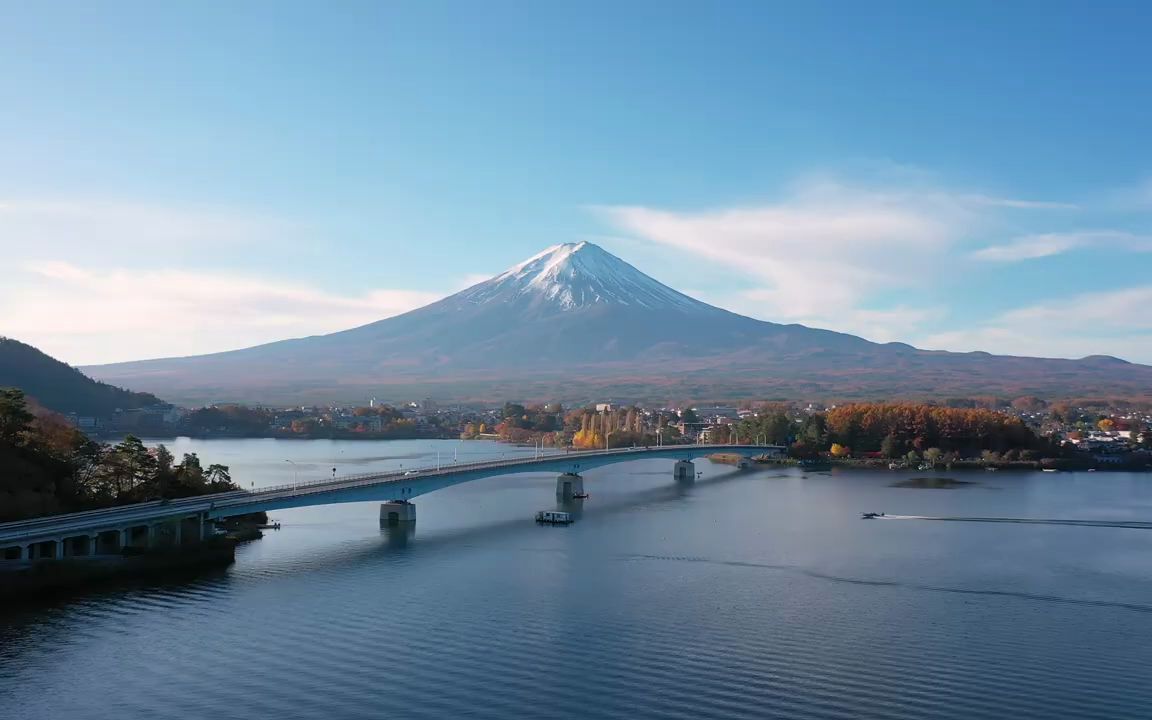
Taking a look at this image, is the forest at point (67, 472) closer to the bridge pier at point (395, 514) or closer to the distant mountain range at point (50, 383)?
the bridge pier at point (395, 514)

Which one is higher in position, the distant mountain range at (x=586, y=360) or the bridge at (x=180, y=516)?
the distant mountain range at (x=586, y=360)

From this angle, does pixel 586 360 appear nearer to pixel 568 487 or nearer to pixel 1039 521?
pixel 568 487

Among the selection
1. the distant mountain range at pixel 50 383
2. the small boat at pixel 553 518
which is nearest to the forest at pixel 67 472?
the small boat at pixel 553 518

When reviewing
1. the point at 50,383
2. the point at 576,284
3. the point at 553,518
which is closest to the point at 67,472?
the point at 553,518

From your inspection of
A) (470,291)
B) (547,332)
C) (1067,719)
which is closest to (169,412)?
(1067,719)

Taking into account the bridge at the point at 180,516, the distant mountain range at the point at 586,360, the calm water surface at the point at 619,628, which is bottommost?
the calm water surface at the point at 619,628

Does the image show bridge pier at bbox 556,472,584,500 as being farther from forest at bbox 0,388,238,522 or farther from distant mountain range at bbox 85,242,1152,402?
distant mountain range at bbox 85,242,1152,402
